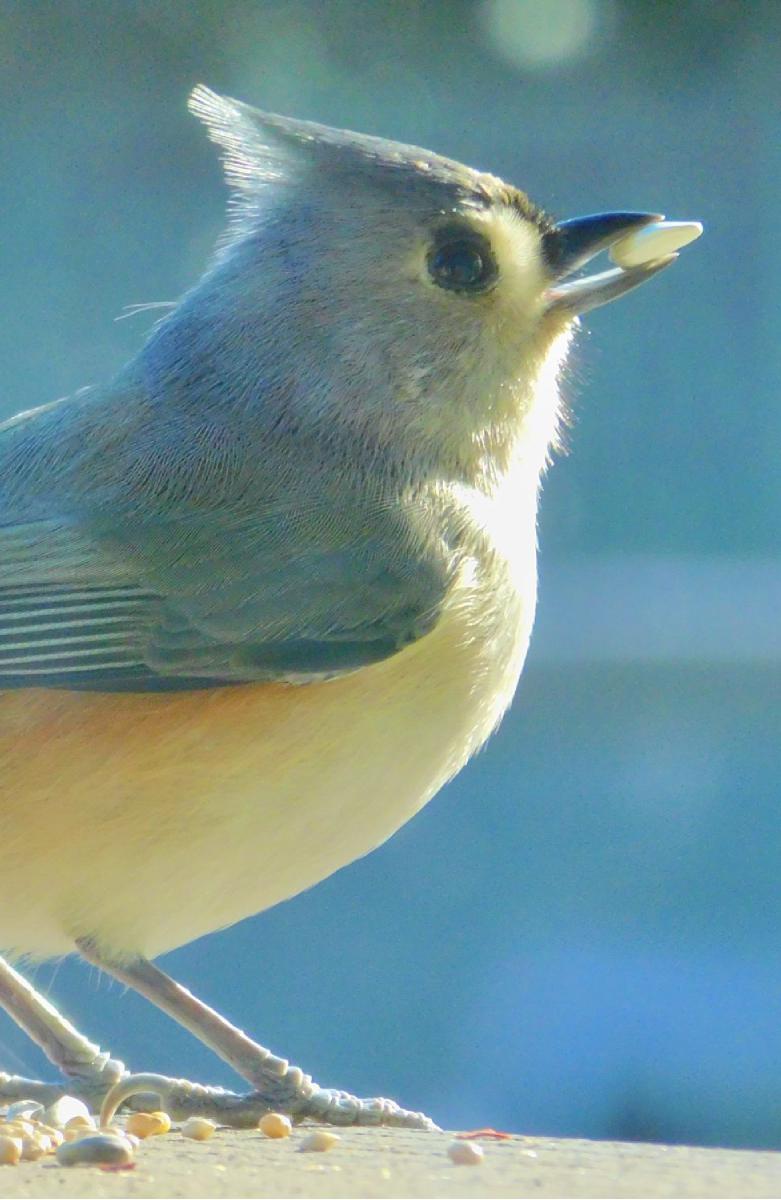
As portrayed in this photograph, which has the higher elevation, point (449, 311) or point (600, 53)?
point (600, 53)

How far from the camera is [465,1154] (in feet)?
4.88

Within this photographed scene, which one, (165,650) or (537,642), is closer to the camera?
(165,650)

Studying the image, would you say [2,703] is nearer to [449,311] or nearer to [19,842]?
[19,842]

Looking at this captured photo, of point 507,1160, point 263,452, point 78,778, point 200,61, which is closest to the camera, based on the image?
point 507,1160

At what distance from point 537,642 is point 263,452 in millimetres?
2630

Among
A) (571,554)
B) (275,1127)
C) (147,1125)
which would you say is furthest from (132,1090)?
(571,554)

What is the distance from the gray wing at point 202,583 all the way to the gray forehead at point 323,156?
411mm

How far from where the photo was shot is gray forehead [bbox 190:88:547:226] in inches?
86.5

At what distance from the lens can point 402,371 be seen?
7.11ft

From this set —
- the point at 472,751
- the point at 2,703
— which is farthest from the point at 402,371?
the point at 2,703

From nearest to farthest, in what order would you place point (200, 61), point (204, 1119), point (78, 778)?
point (78, 778) → point (204, 1119) → point (200, 61)

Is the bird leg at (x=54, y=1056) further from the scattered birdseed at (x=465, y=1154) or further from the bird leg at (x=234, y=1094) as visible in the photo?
the scattered birdseed at (x=465, y=1154)

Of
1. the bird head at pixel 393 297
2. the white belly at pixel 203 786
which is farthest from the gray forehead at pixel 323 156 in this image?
the white belly at pixel 203 786

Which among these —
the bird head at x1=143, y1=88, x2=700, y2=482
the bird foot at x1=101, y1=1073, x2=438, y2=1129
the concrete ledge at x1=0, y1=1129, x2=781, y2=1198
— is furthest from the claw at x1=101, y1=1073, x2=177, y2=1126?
the bird head at x1=143, y1=88, x2=700, y2=482
